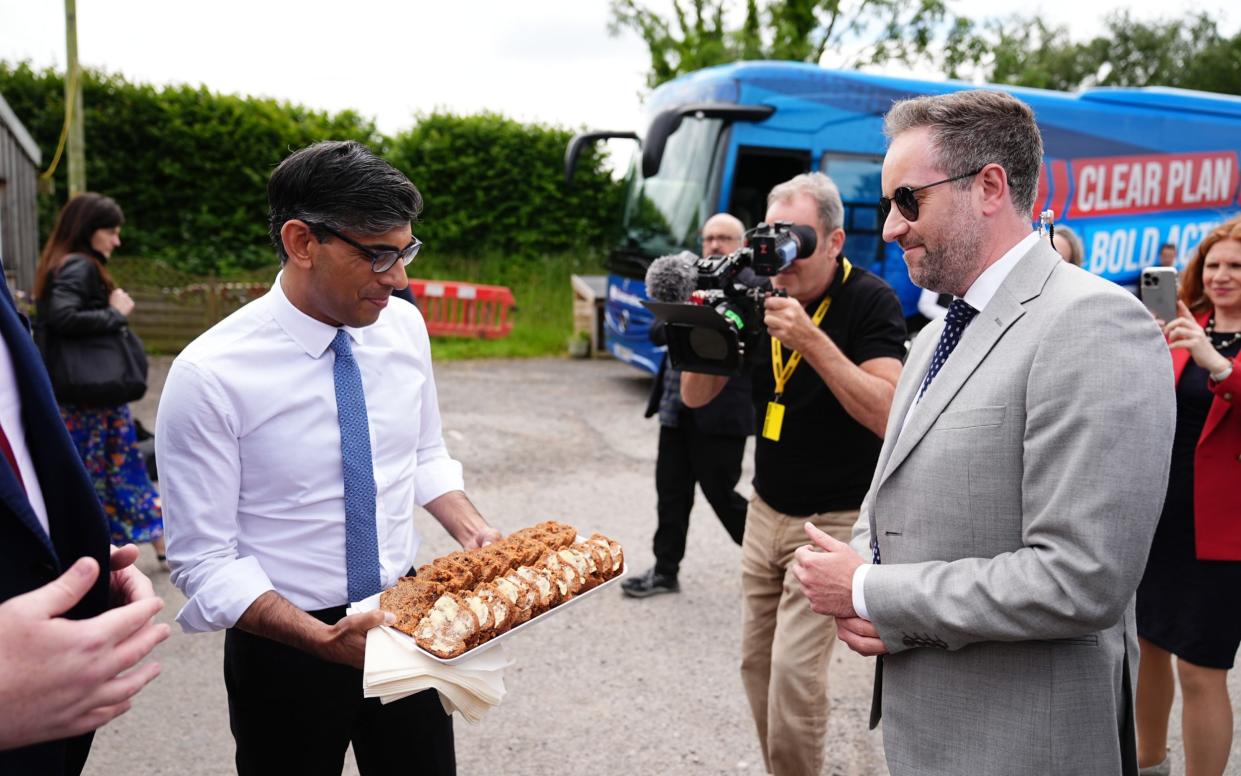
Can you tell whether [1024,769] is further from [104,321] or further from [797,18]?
[797,18]

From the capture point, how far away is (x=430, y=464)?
9.04ft

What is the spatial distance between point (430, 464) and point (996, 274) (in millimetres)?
1619

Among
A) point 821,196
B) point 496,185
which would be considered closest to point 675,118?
point 821,196

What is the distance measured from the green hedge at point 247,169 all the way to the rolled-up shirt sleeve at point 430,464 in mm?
12571

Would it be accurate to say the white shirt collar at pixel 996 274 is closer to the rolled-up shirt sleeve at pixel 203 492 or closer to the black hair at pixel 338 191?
the black hair at pixel 338 191

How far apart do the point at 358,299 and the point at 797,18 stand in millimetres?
27596

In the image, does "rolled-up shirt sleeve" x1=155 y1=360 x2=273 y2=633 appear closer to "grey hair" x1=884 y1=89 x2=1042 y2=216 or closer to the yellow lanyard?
"grey hair" x1=884 y1=89 x2=1042 y2=216

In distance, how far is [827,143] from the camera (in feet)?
32.2

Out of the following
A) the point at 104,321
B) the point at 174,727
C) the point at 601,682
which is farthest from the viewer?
the point at 104,321

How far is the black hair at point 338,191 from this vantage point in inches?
84.9

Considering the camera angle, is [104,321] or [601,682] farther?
[104,321]

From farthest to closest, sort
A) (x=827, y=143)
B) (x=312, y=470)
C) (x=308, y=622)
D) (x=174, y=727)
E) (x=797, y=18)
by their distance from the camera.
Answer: (x=797, y=18), (x=827, y=143), (x=174, y=727), (x=312, y=470), (x=308, y=622)

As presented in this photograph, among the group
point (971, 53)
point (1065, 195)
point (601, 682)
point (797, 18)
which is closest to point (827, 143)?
point (1065, 195)

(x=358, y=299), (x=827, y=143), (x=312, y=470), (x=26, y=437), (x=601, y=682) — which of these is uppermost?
(x=827, y=143)
